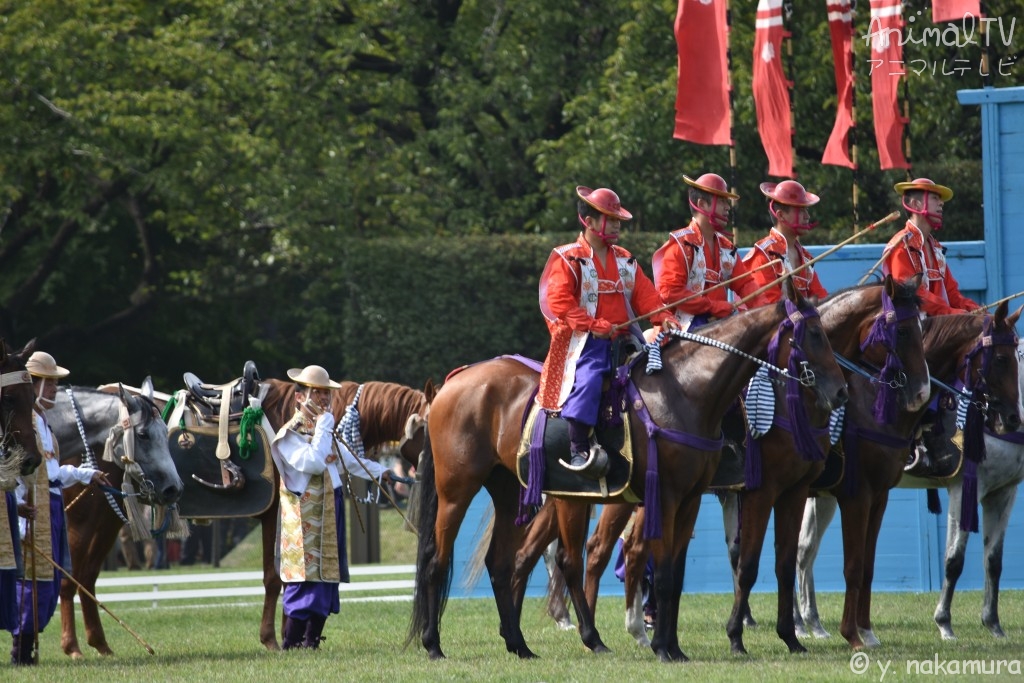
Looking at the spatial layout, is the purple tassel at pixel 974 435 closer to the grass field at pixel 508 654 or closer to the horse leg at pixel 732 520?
the grass field at pixel 508 654

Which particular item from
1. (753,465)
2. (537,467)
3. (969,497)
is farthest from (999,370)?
(537,467)

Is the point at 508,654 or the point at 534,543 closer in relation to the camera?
the point at 508,654

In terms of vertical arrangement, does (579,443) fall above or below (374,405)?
above

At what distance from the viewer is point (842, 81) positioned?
712 inches

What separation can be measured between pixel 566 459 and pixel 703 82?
25.8 ft

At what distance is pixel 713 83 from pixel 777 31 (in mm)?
911

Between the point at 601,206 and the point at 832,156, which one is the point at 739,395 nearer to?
the point at 601,206

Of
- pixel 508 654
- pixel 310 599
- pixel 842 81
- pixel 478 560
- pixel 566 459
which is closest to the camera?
pixel 566 459

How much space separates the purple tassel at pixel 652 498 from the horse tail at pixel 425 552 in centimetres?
169

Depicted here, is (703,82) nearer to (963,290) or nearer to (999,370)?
(963,290)

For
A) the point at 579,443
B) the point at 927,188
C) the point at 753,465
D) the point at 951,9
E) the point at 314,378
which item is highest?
the point at 951,9

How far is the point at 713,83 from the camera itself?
17078 mm

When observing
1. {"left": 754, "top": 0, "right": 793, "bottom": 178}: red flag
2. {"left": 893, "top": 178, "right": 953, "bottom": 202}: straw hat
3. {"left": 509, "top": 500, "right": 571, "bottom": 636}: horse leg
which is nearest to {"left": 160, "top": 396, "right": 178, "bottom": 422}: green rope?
{"left": 509, "top": 500, "right": 571, "bottom": 636}: horse leg

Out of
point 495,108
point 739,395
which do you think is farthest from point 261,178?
point 739,395
